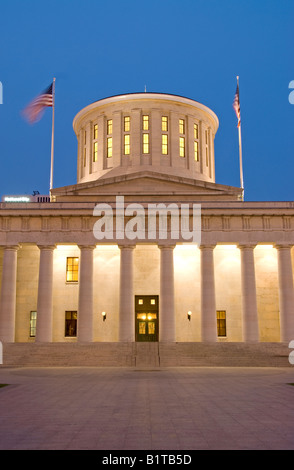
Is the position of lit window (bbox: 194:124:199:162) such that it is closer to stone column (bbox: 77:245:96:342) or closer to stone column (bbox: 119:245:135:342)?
stone column (bbox: 119:245:135:342)

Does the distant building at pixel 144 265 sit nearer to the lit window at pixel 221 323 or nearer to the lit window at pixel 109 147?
the lit window at pixel 221 323

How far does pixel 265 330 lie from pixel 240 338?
2390mm

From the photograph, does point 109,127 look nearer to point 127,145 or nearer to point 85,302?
point 127,145

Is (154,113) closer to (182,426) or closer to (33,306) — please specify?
(33,306)

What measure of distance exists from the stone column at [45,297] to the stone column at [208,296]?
1267cm

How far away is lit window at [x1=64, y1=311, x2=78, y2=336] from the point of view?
44.1 meters

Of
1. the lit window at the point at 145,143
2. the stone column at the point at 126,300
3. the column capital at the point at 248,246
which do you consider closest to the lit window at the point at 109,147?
the lit window at the point at 145,143

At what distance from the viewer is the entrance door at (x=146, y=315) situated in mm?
44438

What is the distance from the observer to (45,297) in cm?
4053

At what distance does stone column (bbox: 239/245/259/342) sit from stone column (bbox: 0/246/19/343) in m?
19.2

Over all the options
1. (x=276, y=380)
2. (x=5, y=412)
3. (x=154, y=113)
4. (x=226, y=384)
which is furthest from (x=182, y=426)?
(x=154, y=113)

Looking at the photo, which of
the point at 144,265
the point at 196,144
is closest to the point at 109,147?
the point at 196,144

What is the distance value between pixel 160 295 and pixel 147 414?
88.5ft
